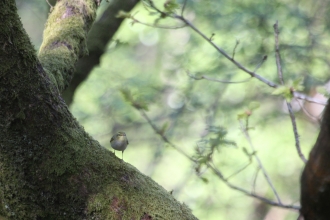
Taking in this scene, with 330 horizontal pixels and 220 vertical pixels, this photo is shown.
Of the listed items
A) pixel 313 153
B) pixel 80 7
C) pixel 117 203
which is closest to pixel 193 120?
pixel 80 7

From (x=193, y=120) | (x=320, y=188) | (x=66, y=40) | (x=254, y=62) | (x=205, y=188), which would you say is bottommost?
(x=205, y=188)

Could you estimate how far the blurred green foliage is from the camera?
205 inches

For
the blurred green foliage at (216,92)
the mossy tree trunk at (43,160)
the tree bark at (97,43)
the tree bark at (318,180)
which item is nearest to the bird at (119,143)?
the blurred green foliage at (216,92)

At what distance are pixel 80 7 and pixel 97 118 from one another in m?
4.50

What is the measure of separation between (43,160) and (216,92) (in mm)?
5257

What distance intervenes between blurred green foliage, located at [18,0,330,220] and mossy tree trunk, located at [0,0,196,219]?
2.47ft

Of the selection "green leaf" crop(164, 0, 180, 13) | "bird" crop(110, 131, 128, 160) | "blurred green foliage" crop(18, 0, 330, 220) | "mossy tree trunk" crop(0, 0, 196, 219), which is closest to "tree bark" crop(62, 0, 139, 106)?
"blurred green foliage" crop(18, 0, 330, 220)

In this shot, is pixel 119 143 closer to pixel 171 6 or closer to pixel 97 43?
pixel 171 6

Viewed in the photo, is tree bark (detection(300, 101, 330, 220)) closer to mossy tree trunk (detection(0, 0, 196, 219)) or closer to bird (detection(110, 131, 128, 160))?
mossy tree trunk (detection(0, 0, 196, 219))

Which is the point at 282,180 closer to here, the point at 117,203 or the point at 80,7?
the point at 80,7

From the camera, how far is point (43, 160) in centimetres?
147

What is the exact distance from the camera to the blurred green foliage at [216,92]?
5207 mm

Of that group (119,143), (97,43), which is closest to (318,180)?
(119,143)

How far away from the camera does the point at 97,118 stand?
705cm
